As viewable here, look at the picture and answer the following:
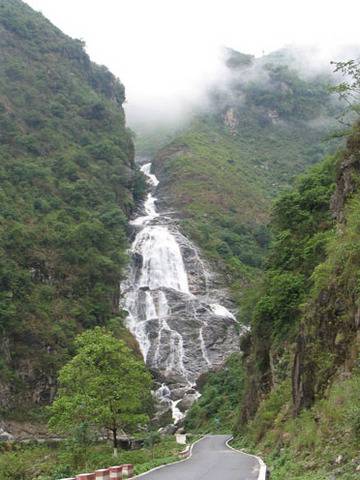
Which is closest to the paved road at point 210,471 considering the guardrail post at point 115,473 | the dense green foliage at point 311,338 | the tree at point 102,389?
the dense green foliage at point 311,338

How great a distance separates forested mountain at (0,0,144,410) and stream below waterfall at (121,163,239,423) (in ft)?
11.6

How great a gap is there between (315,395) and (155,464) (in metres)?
5.73

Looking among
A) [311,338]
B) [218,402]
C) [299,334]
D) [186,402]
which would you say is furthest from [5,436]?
[311,338]

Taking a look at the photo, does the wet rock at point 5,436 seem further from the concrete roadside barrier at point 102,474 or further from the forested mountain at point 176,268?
the concrete roadside barrier at point 102,474

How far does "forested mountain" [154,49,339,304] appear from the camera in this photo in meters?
81.4

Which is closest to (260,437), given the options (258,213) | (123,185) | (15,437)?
(15,437)

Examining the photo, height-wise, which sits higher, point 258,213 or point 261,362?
point 258,213

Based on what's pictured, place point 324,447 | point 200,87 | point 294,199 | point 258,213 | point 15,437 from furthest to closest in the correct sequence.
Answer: point 200,87, point 258,213, point 15,437, point 294,199, point 324,447

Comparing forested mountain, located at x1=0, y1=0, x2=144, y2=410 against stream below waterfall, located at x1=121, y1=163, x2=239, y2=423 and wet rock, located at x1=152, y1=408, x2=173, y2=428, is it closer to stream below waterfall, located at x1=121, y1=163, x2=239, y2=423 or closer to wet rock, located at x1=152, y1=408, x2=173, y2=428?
stream below waterfall, located at x1=121, y1=163, x2=239, y2=423

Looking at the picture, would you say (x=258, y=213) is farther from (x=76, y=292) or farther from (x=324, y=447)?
(x=324, y=447)

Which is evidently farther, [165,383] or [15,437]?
[165,383]

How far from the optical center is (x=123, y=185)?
266 ft

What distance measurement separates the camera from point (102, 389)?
23438 millimetres

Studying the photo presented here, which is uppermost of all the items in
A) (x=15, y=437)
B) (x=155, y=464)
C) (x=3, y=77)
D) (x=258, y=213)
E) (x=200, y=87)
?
(x=200, y=87)
